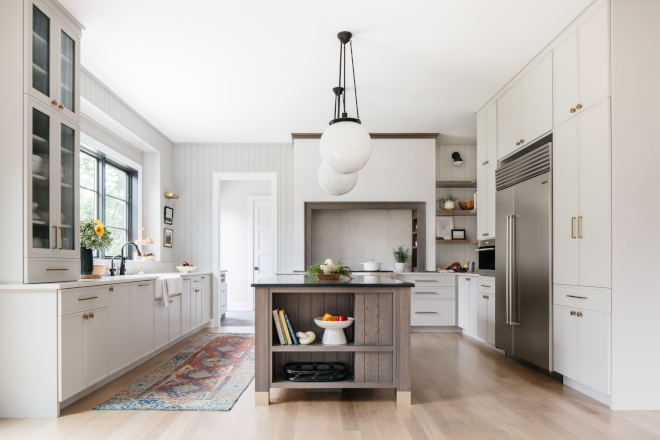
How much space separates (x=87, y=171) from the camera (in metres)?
4.88

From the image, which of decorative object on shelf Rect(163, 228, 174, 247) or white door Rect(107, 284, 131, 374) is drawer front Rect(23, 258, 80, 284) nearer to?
white door Rect(107, 284, 131, 374)

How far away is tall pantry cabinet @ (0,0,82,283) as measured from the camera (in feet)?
9.36

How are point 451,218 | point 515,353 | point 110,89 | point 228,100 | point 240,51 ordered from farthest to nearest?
point 451,218
point 228,100
point 110,89
point 515,353
point 240,51

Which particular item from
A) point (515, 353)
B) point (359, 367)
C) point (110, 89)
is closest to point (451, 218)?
point (515, 353)

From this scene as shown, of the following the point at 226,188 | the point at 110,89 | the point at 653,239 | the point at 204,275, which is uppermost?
the point at 110,89

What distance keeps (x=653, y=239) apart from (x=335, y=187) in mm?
2513

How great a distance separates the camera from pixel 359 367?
3061mm

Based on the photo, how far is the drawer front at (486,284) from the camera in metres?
4.86

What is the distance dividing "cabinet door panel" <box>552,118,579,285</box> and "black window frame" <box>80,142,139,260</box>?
445 cm

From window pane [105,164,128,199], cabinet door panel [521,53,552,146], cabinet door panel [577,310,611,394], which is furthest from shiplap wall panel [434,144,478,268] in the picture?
window pane [105,164,128,199]

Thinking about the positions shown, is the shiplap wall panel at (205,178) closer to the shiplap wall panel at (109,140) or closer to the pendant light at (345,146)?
the shiplap wall panel at (109,140)

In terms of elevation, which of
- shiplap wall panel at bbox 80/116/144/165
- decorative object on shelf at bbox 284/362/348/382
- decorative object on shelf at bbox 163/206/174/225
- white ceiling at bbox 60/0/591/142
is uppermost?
white ceiling at bbox 60/0/591/142

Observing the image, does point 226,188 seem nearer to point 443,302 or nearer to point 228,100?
point 228,100

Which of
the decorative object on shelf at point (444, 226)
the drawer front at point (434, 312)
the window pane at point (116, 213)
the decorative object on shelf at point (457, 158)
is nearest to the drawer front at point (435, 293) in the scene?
the drawer front at point (434, 312)
